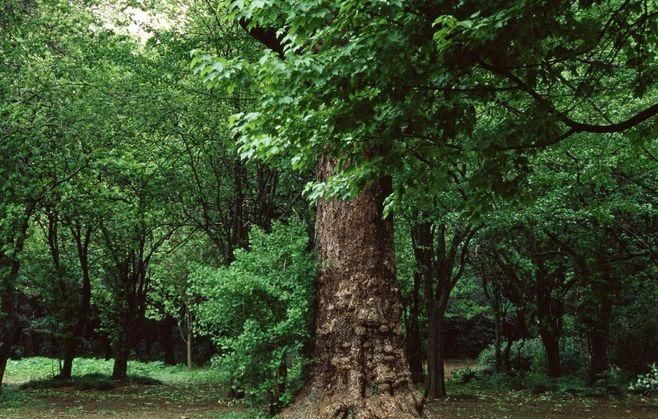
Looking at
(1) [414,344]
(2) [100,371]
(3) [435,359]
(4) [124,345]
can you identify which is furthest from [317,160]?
(2) [100,371]

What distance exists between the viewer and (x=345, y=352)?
686 cm

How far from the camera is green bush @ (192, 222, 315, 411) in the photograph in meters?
7.86

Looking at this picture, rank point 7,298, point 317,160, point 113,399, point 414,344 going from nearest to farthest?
point 317,160 → point 7,298 → point 113,399 → point 414,344

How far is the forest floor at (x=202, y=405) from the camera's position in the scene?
39.4 feet

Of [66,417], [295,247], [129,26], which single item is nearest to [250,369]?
[295,247]

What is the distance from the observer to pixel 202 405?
13.9 meters

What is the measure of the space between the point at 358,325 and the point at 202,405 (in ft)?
27.9

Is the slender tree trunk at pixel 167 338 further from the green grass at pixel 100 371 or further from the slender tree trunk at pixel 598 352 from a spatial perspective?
the slender tree trunk at pixel 598 352

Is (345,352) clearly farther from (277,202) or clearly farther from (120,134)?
(277,202)

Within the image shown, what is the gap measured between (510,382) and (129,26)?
16729mm

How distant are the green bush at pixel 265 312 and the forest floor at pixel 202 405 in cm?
92

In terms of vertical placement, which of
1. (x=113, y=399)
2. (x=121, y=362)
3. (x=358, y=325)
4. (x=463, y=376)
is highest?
(x=358, y=325)

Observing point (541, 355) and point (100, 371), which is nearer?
point (100, 371)

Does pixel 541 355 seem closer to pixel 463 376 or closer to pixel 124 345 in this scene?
pixel 463 376
